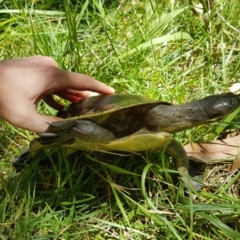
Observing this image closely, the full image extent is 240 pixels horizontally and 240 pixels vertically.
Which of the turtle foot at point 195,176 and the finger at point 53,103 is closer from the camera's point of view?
the turtle foot at point 195,176

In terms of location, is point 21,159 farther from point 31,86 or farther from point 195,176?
point 195,176

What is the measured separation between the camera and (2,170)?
1.91 m

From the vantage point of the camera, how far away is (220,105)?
154 cm

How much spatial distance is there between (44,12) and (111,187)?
1209 mm

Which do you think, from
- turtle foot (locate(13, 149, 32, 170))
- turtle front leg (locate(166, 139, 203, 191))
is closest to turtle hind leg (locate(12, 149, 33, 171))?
turtle foot (locate(13, 149, 32, 170))

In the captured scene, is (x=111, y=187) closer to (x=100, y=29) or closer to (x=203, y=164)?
(x=203, y=164)

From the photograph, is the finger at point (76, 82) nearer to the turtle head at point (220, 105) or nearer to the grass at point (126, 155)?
the grass at point (126, 155)

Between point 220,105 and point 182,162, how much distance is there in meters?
0.27

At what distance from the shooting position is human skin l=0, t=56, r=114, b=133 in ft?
5.24

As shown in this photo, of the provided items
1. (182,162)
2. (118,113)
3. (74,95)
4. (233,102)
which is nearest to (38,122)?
(118,113)

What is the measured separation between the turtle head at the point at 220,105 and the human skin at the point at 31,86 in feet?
1.24

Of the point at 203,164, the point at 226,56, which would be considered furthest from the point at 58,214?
the point at 226,56

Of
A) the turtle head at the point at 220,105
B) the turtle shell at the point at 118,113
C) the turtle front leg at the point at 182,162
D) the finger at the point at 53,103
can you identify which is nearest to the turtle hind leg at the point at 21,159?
the finger at the point at 53,103

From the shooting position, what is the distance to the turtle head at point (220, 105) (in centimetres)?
154
